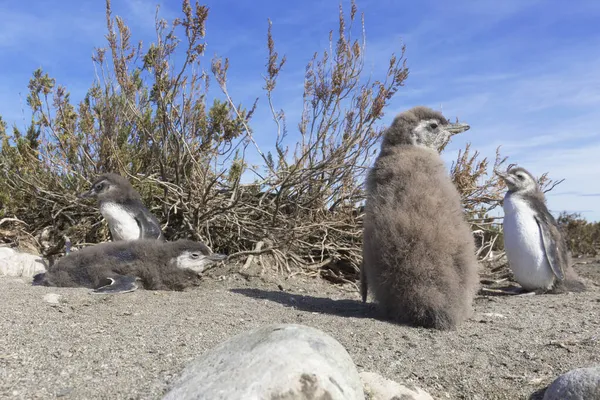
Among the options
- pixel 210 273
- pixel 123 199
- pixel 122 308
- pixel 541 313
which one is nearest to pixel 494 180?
pixel 541 313

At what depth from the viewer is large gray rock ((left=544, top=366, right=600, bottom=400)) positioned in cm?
262

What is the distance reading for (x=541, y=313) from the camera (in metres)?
4.64

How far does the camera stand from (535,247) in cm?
605

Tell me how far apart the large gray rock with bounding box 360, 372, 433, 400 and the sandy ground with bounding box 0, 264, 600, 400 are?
0.56 ft

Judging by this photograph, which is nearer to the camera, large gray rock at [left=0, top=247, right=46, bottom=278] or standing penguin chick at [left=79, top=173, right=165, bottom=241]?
large gray rock at [left=0, top=247, right=46, bottom=278]

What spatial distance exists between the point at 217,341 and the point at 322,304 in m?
1.62

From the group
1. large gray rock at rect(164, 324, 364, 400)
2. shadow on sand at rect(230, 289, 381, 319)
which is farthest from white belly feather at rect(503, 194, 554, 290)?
large gray rock at rect(164, 324, 364, 400)

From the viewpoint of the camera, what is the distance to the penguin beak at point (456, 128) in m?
4.47

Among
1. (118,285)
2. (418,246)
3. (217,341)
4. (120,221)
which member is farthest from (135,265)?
(418,246)

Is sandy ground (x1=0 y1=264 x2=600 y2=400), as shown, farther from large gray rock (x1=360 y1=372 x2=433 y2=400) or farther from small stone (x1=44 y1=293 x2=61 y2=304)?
large gray rock (x1=360 y1=372 x2=433 y2=400)

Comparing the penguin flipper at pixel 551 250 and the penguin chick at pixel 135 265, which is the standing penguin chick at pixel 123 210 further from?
the penguin flipper at pixel 551 250

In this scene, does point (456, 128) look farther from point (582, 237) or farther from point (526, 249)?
point (582, 237)

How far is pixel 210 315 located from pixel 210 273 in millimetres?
2316

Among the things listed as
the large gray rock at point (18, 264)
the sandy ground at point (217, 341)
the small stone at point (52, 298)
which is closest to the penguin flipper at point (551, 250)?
the sandy ground at point (217, 341)
